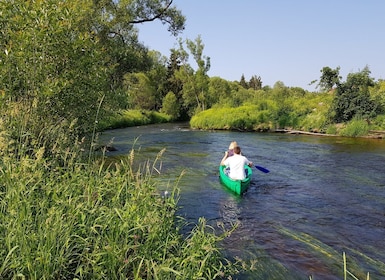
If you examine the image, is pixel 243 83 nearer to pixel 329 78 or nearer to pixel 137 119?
pixel 137 119

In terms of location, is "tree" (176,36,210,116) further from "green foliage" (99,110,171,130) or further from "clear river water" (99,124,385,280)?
"clear river water" (99,124,385,280)

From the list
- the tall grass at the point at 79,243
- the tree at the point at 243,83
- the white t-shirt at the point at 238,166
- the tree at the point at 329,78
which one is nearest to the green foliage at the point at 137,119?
the tree at the point at 329,78

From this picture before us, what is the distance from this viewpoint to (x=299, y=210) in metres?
9.02

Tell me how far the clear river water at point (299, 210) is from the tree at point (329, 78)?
12308 mm

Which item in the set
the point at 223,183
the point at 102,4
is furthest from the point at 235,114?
the point at 223,183

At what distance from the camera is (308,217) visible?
845 cm

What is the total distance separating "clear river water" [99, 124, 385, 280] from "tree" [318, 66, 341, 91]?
12308 millimetres

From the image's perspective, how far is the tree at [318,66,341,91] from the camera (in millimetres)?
28198

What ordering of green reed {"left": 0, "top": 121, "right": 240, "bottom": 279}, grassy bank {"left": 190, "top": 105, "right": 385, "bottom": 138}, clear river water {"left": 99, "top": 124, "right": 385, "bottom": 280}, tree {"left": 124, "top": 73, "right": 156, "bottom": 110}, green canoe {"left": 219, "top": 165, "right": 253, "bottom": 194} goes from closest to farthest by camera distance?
green reed {"left": 0, "top": 121, "right": 240, "bottom": 279}, clear river water {"left": 99, "top": 124, "right": 385, "bottom": 280}, green canoe {"left": 219, "top": 165, "right": 253, "bottom": 194}, grassy bank {"left": 190, "top": 105, "right": 385, "bottom": 138}, tree {"left": 124, "top": 73, "right": 156, "bottom": 110}

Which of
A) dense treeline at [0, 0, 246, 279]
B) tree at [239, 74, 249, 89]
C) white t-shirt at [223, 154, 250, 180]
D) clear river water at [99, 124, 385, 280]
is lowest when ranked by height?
clear river water at [99, 124, 385, 280]

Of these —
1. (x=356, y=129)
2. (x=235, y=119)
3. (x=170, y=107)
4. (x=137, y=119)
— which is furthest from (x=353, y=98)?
(x=170, y=107)

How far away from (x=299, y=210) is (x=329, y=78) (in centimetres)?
2257

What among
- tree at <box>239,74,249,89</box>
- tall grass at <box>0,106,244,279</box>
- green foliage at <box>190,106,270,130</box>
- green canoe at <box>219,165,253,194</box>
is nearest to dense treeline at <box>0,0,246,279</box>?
tall grass at <box>0,106,244,279</box>

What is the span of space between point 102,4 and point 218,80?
1483 inches
